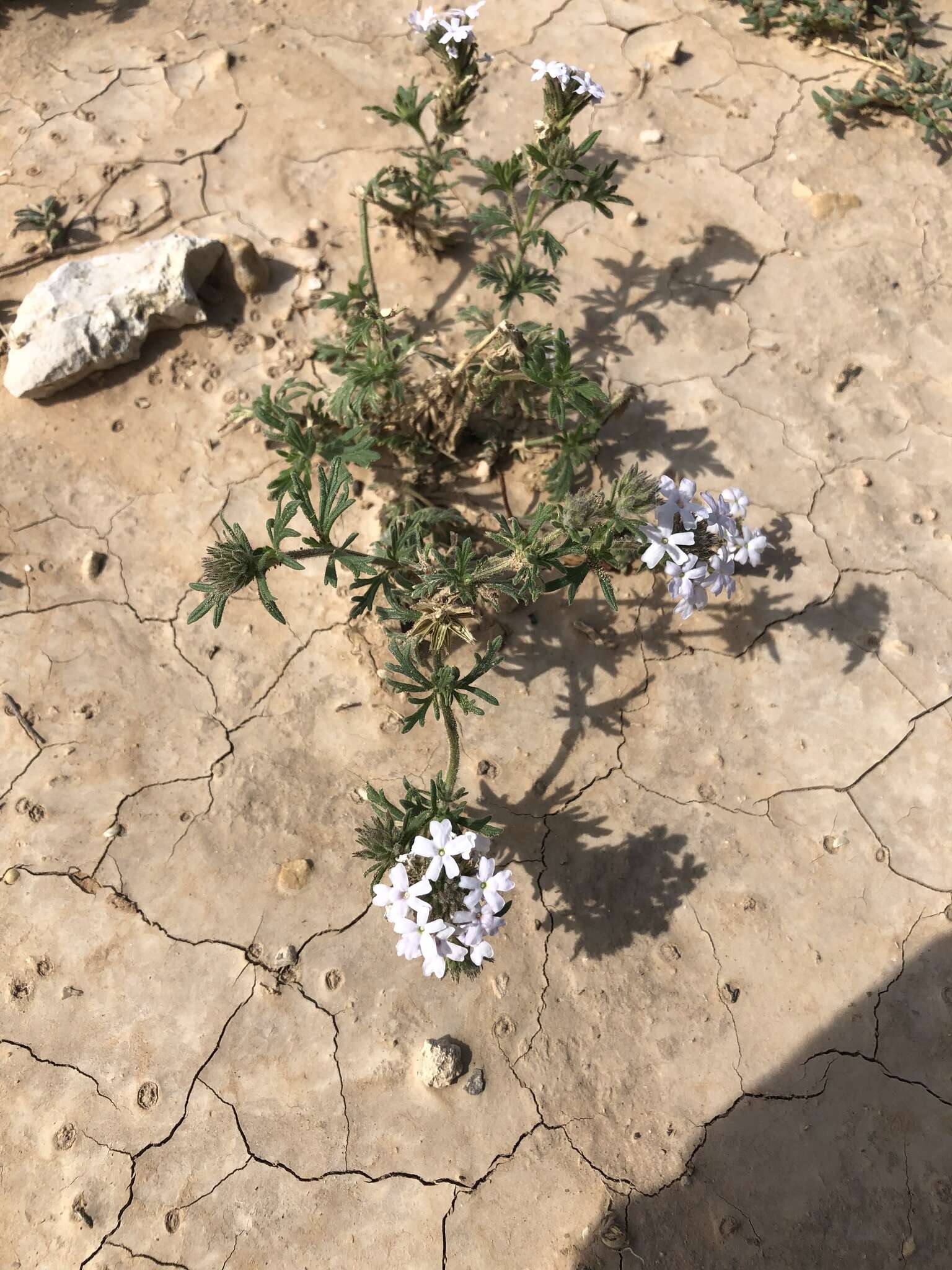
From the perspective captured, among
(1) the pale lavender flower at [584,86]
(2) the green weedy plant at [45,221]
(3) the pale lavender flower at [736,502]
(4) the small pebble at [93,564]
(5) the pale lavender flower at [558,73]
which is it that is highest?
(5) the pale lavender flower at [558,73]

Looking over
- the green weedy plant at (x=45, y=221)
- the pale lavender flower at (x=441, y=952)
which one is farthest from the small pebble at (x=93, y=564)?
the pale lavender flower at (x=441, y=952)

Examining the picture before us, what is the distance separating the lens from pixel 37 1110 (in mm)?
3086

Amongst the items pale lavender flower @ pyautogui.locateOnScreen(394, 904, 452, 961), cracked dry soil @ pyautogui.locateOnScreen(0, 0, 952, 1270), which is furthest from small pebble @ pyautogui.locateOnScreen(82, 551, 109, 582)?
pale lavender flower @ pyautogui.locateOnScreen(394, 904, 452, 961)

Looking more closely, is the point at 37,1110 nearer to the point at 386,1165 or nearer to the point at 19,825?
the point at 19,825

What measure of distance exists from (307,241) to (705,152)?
2.52 metres

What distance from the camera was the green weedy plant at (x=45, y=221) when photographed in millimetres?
4465

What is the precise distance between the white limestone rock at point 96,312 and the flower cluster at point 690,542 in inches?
112

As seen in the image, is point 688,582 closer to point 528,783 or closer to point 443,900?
point 528,783

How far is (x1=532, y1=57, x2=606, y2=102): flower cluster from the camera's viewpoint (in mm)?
3139

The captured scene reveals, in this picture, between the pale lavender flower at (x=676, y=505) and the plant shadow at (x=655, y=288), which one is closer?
the pale lavender flower at (x=676, y=505)

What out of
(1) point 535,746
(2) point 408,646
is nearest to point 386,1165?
(1) point 535,746

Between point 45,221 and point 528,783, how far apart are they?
4128 mm

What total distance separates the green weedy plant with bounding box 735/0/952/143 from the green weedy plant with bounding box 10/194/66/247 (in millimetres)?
4515

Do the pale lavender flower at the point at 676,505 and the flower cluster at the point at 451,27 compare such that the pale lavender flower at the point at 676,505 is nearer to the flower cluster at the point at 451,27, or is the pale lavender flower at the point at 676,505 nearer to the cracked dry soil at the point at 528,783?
the cracked dry soil at the point at 528,783
